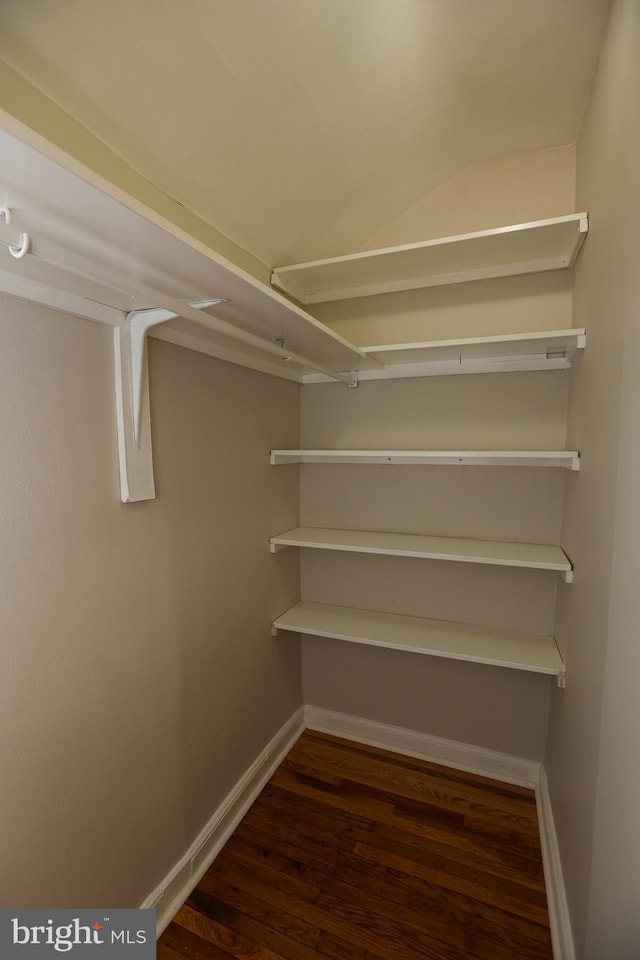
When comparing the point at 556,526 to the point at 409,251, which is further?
the point at 556,526

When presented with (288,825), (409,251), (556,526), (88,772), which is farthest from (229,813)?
(409,251)

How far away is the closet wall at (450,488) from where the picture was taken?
1813 millimetres

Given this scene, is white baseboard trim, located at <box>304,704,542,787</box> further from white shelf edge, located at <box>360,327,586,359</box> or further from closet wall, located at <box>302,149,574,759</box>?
white shelf edge, located at <box>360,327,586,359</box>

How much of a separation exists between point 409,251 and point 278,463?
1.02m

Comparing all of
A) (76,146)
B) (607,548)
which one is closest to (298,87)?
(76,146)

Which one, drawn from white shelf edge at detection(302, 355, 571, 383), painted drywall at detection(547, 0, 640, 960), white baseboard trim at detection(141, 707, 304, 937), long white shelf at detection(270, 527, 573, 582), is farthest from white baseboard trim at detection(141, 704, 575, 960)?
white shelf edge at detection(302, 355, 571, 383)

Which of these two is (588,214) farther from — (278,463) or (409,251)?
(278,463)

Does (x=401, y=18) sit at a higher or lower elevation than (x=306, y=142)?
higher

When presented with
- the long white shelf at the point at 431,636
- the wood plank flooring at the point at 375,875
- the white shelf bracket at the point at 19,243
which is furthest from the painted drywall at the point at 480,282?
the wood plank flooring at the point at 375,875

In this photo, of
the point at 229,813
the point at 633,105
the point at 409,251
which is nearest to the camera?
the point at 633,105

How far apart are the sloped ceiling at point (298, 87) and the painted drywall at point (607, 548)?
205 mm

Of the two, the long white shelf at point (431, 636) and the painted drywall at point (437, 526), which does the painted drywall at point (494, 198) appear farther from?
the long white shelf at point (431, 636)

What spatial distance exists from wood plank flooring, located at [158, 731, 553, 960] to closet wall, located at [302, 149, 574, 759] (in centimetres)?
32

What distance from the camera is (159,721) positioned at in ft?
4.63
